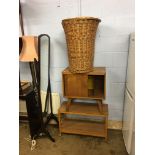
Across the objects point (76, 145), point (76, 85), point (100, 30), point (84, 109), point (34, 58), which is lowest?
point (76, 145)

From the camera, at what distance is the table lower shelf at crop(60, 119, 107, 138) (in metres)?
2.22

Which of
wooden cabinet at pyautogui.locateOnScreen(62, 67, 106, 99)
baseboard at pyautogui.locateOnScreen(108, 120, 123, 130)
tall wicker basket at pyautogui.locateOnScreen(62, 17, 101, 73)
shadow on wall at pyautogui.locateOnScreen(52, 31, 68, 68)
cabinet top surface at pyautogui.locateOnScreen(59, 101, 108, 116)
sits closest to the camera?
tall wicker basket at pyautogui.locateOnScreen(62, 17, 101, 73)

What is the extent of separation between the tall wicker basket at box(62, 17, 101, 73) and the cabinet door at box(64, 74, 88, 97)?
109 millimetres

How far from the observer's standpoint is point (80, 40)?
1.76m

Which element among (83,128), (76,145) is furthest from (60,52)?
(76,145)

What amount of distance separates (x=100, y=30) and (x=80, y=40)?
52cm

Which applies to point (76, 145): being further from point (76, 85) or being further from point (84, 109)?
point (76, 85)

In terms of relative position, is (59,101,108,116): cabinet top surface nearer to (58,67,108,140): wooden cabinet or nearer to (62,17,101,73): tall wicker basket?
(58,67,108,140): wooden cabinet

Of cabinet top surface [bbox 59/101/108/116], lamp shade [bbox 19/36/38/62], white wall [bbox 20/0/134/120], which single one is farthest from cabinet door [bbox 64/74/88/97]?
lamp shade [bbox 19/36/38/62]

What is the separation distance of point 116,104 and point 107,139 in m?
0.48

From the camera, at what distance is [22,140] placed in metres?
2.25
